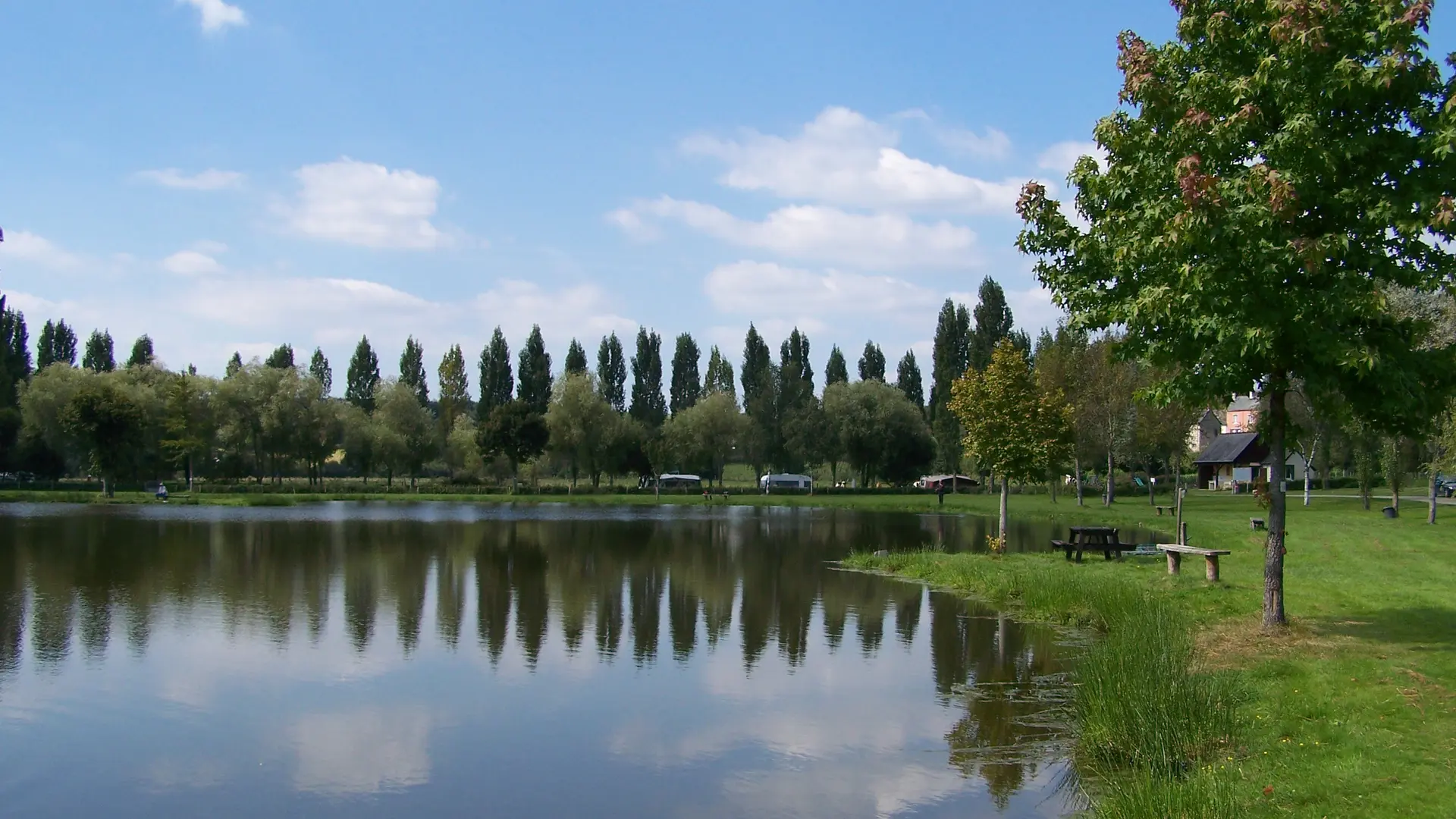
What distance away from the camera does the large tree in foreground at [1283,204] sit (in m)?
14.1

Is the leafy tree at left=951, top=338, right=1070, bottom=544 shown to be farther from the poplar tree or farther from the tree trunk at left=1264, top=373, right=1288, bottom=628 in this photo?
the poplar tree

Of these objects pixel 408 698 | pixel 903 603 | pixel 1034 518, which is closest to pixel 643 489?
pixel 1034 518

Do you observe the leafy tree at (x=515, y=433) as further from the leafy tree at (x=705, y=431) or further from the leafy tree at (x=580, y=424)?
the leafy tree at (x=705, y=431)

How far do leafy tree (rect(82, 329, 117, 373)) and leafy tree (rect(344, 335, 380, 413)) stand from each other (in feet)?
78.3

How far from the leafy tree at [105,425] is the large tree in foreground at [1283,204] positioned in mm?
78939

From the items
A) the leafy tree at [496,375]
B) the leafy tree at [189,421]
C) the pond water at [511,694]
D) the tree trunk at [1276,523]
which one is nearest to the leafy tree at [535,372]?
the leafy tree at [496,375]

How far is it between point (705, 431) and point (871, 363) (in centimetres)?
2917

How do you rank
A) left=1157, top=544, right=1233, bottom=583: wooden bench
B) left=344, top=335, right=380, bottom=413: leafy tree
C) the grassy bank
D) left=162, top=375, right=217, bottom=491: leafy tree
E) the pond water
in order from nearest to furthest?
1. the grassy bank
2. the pond water
3. left=1157, top=544, right=1233, bottom=583: wooden bench
4. left=162, top=375, right=217, bottom=491: leafy tree
5. left=344, top=335, right=380, bottom=413: leafy tree

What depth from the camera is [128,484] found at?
9519 cm

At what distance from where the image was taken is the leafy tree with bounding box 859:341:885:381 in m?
118

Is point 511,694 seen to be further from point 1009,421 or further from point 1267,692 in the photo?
point 1009,421

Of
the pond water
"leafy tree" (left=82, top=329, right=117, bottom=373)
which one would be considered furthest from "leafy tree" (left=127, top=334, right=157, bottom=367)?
the pond water

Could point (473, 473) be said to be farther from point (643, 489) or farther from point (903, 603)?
point (903, 603)

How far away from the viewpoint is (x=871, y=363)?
11856 centimetres
